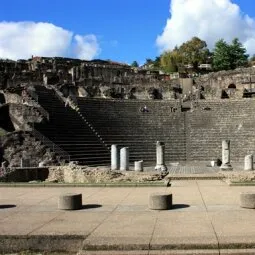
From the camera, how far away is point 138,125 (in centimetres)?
3800

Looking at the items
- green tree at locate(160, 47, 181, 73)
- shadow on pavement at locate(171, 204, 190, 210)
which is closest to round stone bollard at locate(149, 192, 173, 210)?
shadow on pavement at locate(171, 204, 190, 210)

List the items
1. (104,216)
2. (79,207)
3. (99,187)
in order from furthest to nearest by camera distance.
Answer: (99,187) < (79,207) < (104,216)

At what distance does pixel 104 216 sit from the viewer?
415 inches

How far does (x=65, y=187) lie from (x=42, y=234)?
27.4 feet

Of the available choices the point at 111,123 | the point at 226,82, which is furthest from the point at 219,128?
the point at 226,82

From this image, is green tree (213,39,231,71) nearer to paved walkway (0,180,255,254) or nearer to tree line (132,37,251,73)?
tree line (132,37,251,73)

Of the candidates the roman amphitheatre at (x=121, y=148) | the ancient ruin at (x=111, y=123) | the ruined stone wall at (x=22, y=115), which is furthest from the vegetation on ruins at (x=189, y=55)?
the ruined stone wall at (x=22, y=115)

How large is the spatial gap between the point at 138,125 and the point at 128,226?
28834 mm

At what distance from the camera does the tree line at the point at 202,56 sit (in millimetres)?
76812

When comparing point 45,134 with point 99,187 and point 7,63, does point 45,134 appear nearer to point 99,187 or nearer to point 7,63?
point 99,187

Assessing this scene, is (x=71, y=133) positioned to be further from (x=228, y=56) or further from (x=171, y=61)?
(x=171, y=61)

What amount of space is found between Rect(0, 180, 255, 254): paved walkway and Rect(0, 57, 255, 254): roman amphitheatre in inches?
1.0

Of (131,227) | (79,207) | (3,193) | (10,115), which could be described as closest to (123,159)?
(10,115)

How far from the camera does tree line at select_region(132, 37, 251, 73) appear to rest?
7681 cm
